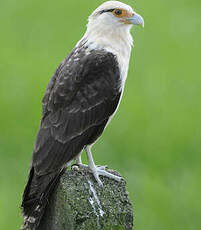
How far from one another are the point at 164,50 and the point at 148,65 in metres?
0.76

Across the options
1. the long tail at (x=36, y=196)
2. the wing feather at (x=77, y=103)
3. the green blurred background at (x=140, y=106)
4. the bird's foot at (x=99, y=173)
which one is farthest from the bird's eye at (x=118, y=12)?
the green blurred background at (x=140, y=106)


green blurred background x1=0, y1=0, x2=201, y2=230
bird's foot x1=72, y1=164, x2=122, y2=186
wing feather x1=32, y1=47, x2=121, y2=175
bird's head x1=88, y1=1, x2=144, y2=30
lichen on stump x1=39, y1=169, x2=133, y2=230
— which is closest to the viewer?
lichen on stump x1=39, y1=169, x2=133, y2=230

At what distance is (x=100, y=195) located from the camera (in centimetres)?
402

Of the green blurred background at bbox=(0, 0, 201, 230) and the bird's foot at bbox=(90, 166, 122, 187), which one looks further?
the green blurred background at bbox=(0, 0, 201, 230)

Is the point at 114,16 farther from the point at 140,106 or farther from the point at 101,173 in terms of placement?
the point at 140,106

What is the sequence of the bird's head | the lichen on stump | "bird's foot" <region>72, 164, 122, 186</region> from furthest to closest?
the bird's head, "bird's foot" <region>72, 164, 122, 186</region>, the lichen on stump

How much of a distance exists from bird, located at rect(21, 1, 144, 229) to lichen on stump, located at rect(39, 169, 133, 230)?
107mm

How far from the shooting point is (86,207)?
3863 millimetres

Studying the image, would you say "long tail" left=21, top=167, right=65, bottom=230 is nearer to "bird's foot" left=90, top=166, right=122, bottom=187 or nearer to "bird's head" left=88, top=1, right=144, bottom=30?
"bird's foot" left=90, top=166, right=122, bottom=187

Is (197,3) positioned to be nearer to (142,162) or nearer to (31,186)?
(142,162)

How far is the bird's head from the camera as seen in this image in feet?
18.0

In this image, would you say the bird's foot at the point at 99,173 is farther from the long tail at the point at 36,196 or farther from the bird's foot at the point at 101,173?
the long tail at the point at 36,196

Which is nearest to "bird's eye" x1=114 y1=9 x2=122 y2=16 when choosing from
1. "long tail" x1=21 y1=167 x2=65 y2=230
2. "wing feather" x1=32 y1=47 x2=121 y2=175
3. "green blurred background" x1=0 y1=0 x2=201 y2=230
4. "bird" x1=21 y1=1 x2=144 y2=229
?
"bird" x1=21 y1=1 x2=144 y2=229

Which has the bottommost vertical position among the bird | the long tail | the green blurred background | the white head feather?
the green blurred background
